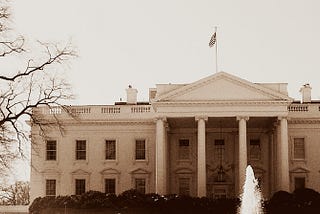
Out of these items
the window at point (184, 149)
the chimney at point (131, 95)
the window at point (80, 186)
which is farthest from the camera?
the chimney at point (131, 95)

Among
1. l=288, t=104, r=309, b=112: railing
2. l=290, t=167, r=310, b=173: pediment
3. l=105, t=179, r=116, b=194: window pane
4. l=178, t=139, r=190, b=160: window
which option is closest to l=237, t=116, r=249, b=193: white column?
l=290, t=167, r=310, b=173: pediment

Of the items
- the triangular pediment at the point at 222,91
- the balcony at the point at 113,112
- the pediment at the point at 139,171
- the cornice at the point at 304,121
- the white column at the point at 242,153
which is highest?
the triangular pediment at the point at 222,91

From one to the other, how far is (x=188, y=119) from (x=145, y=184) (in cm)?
675

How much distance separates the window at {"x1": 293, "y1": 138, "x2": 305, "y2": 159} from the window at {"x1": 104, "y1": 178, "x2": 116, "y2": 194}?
14.1 meters

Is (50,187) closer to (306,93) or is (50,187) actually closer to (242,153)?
(242,153)

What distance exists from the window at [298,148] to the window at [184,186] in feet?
27.9

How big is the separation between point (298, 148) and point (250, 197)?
1302 cm

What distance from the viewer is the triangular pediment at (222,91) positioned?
47719 millimetres

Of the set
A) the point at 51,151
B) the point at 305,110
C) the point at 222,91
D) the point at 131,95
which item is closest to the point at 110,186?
the point at 51,151

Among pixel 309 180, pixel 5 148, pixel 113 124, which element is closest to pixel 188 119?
pixel 113 124

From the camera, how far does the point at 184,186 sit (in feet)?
173

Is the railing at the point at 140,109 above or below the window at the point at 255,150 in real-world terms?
above

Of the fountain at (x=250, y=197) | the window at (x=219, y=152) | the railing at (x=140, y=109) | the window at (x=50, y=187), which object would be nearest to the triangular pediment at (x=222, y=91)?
the fountain at (x=250, y=197)

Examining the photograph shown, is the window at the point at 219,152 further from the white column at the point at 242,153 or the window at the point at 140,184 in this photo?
the window at the point at 140,184
